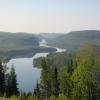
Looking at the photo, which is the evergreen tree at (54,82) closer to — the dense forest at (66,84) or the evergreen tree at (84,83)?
the dense forest at (66,84)

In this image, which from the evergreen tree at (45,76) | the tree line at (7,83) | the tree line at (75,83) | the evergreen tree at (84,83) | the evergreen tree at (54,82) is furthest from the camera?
the evergreen tree at (54,82)

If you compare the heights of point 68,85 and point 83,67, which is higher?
point 83,67

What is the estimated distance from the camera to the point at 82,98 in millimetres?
88625

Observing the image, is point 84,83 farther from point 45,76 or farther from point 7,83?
point 7,83

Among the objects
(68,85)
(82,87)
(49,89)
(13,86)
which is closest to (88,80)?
(82,87)

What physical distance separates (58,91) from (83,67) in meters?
28.4

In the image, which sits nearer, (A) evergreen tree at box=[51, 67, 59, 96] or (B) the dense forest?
(B) the dense forest

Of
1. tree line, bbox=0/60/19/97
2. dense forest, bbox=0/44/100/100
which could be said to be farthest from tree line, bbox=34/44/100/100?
tree line, bbox=0/60/19/97

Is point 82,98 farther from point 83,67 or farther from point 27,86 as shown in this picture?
point 27,86

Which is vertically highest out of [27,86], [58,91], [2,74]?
[2,74]

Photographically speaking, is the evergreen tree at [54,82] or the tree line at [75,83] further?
the evergreen tree at [54,82]

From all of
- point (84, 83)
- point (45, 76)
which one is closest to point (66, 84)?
point (45, 76)

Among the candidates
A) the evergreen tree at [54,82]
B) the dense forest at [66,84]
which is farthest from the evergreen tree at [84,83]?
the evergreen tree at [54,82]

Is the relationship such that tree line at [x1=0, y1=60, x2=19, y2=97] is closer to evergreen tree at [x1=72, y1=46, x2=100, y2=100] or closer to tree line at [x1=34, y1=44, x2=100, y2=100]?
tree line at [x1=34, y1=44, x2=100, y2=100]
